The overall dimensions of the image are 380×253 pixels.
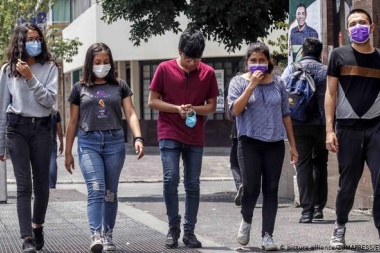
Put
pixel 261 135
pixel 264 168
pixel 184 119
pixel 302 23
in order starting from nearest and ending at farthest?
pixel 261 135, pixel 264 168, pixel 184 119, pixel 302 23

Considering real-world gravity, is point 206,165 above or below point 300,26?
below

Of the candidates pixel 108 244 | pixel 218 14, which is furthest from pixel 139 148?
pixel 218 14

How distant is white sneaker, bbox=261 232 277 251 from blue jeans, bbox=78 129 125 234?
129 cm

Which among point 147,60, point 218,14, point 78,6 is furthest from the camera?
point 78,6

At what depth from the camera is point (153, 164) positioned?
76.9 ft

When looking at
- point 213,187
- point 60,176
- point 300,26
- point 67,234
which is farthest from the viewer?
point 60,176

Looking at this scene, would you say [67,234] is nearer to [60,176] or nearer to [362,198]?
[362,198]

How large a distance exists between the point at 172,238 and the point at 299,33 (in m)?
5.07

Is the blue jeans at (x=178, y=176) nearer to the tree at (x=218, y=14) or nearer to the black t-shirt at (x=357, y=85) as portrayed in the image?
the black t-shirt at (x=357, y=85)

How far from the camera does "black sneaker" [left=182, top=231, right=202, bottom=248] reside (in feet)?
27.2

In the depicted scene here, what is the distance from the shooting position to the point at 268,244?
26.5 ft

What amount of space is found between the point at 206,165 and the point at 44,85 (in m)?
15.1

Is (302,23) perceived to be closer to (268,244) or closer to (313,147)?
(313,147)

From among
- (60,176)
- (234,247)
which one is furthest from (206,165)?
(234,247)
